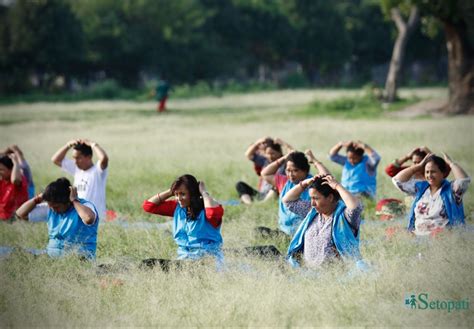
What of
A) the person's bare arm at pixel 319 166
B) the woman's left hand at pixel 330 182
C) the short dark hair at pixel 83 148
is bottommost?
the short dark hair at pixel 83 148

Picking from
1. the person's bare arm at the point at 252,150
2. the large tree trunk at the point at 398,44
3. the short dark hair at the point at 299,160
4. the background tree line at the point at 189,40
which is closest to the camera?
the short dark hair at the point at 299,160

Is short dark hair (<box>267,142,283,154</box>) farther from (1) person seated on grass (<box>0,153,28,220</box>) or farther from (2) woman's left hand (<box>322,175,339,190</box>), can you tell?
(2) woman's left hand (<box>322,175,339,190</box>)

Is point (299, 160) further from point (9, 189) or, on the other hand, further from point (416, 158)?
point (9, 189)

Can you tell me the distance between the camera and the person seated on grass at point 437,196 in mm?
8367

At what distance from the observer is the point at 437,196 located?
854 cm

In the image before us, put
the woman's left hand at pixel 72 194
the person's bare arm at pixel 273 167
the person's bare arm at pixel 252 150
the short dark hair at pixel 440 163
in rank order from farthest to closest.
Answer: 1. the person's bare arm at pixel 252 150
2. the person's bare arm at pixel 273 167
3. the short dark hair at pixel 440 163
4. the woman's left hand at pixel 72 194

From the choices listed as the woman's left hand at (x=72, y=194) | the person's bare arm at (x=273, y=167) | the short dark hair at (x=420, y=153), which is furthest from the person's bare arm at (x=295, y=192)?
the short dark hair at (x=420, y=153)

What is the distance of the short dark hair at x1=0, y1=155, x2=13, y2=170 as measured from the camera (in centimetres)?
1069

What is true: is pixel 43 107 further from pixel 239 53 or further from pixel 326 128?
pixel 239 53

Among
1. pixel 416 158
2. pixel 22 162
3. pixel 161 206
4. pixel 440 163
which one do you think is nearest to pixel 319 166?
pixel 440 163

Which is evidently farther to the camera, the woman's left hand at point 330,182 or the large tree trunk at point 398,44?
the large tree trunk at point 398,44

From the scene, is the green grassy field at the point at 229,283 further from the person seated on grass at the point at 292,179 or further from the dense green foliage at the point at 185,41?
the dense green foliage at the point at 185,41

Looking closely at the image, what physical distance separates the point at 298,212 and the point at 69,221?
229 centimetres

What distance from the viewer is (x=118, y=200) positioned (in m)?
12.5
